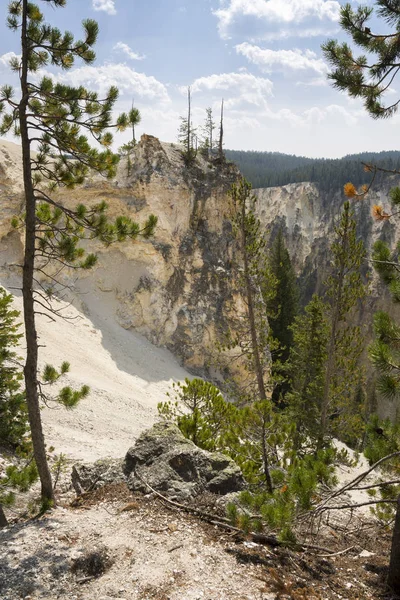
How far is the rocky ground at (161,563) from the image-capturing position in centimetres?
386

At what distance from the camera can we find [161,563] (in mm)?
4223

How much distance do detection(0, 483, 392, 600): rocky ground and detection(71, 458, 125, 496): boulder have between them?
0.99 m

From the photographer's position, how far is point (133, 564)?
421 centimetres

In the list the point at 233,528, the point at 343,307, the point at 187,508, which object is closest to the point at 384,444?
the point at 233,528

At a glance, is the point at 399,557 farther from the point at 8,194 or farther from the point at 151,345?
the point at 8,194

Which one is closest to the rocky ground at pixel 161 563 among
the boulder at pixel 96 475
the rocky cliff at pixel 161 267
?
the boulder at pixel 96 475

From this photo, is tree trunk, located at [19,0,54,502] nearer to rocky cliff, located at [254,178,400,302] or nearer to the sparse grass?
the sparse grass

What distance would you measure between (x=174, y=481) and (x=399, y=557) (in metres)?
2.95

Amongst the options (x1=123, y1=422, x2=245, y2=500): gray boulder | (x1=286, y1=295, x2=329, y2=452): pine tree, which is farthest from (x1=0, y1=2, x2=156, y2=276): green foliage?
(x1=286, y1=295, x2=329, y2=452): pine tree

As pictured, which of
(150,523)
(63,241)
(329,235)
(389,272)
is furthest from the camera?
(329,235)

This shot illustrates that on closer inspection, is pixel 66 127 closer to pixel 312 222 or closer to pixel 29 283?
pixel 29 283

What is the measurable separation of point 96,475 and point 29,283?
324 centimetres

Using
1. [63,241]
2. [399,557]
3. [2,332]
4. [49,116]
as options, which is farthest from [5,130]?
[399,557]

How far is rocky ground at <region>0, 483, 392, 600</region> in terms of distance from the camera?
152 inches
